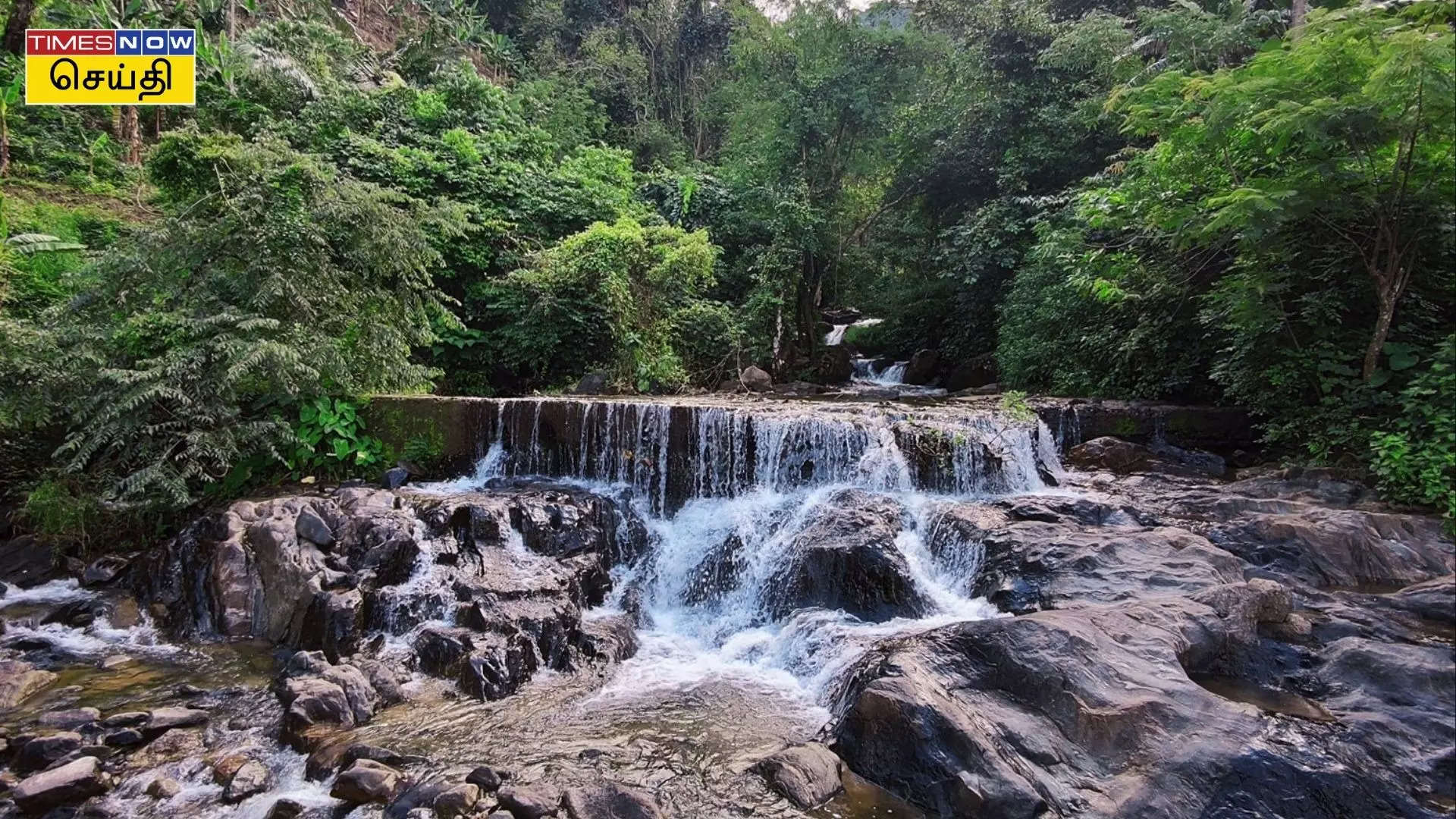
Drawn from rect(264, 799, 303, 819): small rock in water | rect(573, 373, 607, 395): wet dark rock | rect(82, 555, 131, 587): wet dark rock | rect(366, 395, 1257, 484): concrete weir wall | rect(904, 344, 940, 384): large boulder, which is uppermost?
rect(904, 344, 940, 384): large boulder

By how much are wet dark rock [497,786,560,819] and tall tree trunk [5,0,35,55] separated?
21684 mm

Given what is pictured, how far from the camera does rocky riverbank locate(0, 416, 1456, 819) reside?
13.3ft

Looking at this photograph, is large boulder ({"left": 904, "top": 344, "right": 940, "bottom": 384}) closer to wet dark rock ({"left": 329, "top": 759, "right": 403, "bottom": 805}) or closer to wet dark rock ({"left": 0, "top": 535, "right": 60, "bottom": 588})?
wet dark rock ({"left": 329, "top": 759, "right": 403, "bottom": 805})

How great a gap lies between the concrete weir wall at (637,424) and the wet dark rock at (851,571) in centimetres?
188

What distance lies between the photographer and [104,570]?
A: 761 centimetres

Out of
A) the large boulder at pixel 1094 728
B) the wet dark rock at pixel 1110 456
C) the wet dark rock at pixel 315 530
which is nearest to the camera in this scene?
the large boulder at pixel 1094 728

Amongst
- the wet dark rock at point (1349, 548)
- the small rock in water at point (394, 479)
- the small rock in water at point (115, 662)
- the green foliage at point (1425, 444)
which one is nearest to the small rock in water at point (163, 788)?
the small rock in water at point (115, 662)

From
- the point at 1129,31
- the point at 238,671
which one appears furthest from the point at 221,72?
the point at 1129,31

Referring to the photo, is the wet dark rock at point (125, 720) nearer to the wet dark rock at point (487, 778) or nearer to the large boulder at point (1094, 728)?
the wet dark rock at point (487, 778)

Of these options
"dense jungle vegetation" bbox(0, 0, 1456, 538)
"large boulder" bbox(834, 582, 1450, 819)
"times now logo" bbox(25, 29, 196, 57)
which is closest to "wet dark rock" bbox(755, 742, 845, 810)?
"large boulder" bbox(834, 582, 1450, 819)

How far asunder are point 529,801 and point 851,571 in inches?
150

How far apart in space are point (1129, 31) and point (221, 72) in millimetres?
18683

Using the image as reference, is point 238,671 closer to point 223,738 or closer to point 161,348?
point 223,738

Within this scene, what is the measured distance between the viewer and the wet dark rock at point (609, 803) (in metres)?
3.95
